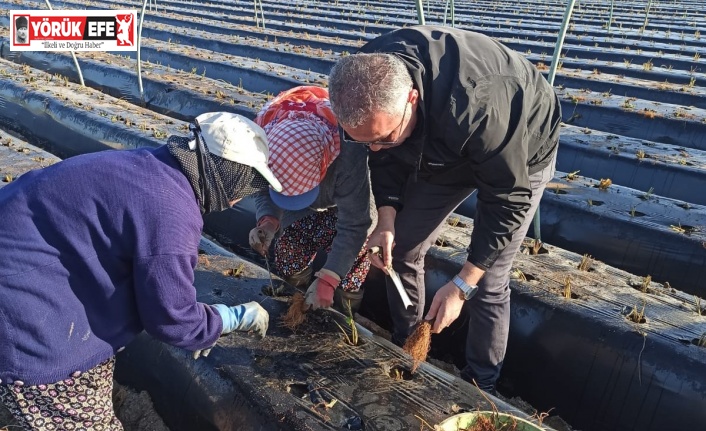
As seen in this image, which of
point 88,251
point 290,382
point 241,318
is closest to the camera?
point 88,251

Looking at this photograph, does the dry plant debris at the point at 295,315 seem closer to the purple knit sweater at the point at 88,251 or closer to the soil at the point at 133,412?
the soil at the point at 133,412

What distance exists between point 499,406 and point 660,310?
0.99m

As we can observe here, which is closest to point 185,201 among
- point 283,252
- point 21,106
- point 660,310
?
point 283,252

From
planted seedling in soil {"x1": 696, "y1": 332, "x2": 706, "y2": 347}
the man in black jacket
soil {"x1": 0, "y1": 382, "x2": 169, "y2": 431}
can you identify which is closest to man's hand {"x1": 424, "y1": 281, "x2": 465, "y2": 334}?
the man in black jacket

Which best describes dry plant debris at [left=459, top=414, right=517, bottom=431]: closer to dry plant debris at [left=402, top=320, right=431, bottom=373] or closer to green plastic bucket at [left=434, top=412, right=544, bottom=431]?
green plastic bucket at [left=434, top=412, right=544, bottom=431]

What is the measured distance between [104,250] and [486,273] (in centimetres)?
143

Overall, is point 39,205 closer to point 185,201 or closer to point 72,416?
point 185,201

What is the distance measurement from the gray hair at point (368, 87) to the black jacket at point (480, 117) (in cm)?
10

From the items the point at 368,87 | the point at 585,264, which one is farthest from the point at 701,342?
the point at 368,87

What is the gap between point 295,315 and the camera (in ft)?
8.14

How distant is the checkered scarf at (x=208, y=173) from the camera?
1623 mm

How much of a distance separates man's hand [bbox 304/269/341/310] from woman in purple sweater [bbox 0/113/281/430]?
26.7 inches

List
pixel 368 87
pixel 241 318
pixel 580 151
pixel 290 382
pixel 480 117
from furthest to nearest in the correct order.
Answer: pixel 580 151 < pixel 290 382 < pixel 241 318 < pixel 480 117 < pixel 368 87

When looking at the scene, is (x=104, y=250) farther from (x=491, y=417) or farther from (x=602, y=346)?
(x=602, y=346)
